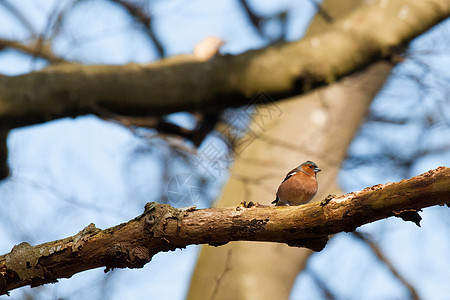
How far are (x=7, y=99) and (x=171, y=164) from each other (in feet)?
7.62

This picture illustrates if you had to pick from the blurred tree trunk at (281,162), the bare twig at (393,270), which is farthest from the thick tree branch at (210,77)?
the bare twig at (393,270)

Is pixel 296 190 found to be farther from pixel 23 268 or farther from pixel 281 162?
pixel 281 162

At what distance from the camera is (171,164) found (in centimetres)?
639

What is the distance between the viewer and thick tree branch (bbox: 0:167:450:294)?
7.03 ft

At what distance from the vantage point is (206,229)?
2496 millimetres

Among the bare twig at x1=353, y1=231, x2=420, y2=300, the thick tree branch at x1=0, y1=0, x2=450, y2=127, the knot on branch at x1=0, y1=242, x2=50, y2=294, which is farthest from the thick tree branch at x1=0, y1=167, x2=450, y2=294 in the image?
the bare twig at x1=353, y1=231, x2=420, y2=300

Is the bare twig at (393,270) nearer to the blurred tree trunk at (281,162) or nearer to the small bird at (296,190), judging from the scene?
the blurred tree trunk at (281,162)

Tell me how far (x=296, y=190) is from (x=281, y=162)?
255 centimetres

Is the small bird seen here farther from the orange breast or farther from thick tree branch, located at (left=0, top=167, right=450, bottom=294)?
thick tree branch, located at (left=0, top=167, right=450, bottom=294)

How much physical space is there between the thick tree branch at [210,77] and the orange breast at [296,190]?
1922 mm

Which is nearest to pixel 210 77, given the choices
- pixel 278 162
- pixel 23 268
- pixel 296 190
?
pixel 278 162

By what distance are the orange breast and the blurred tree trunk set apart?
1.37 meters

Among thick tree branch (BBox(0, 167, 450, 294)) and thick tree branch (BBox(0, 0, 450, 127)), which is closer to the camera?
thick tree branch (BBox(0, 167, 450, 294))

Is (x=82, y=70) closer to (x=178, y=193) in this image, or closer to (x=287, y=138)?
(x=178, y=193)
